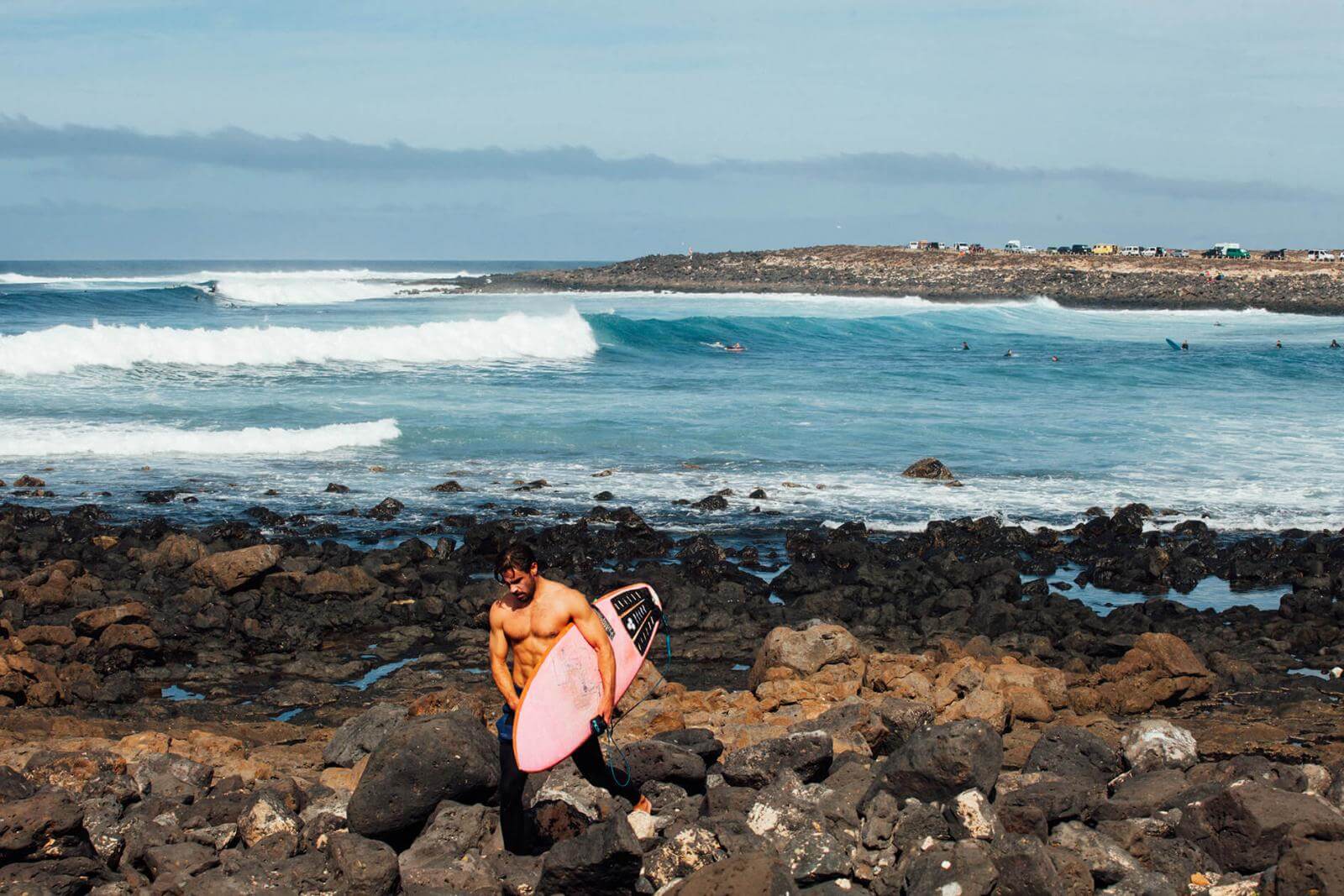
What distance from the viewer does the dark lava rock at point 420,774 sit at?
5410mm

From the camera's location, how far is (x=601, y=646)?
5340 millimetres

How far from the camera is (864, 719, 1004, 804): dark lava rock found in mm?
5496

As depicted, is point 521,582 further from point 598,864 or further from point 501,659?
point 598,864

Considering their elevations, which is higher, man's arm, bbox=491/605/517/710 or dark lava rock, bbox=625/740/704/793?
man's arm, bbox=491/605/517/710

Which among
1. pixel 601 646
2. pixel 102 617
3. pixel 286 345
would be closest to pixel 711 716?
pixel 601 646

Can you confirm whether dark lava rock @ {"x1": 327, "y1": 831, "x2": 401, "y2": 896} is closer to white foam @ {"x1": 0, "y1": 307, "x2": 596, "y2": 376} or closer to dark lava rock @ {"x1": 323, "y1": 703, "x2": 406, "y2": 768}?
dark lava rock @ {"x1": 323, "y1": 703, "x2": 406, "y2": 768}

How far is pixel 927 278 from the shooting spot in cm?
8650

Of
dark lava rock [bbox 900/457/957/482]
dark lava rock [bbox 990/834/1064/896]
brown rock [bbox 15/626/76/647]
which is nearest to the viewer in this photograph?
dark lava rock [bbox 990/834/1064/896]

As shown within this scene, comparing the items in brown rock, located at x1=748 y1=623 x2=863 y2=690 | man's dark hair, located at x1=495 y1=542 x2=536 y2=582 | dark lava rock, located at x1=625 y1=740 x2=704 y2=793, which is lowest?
brown rock, located at x1=748 y1=623 x2=863 y2=690

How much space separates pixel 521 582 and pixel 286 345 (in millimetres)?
32129

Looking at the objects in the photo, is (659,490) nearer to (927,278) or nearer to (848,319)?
(848,319)

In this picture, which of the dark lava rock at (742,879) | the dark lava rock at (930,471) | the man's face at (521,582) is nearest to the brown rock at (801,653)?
the man's face at (521,582)

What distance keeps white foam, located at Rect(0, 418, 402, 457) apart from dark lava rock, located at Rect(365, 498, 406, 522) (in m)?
5.09

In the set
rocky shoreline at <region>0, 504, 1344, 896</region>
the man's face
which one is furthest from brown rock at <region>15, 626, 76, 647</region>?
the man's face
